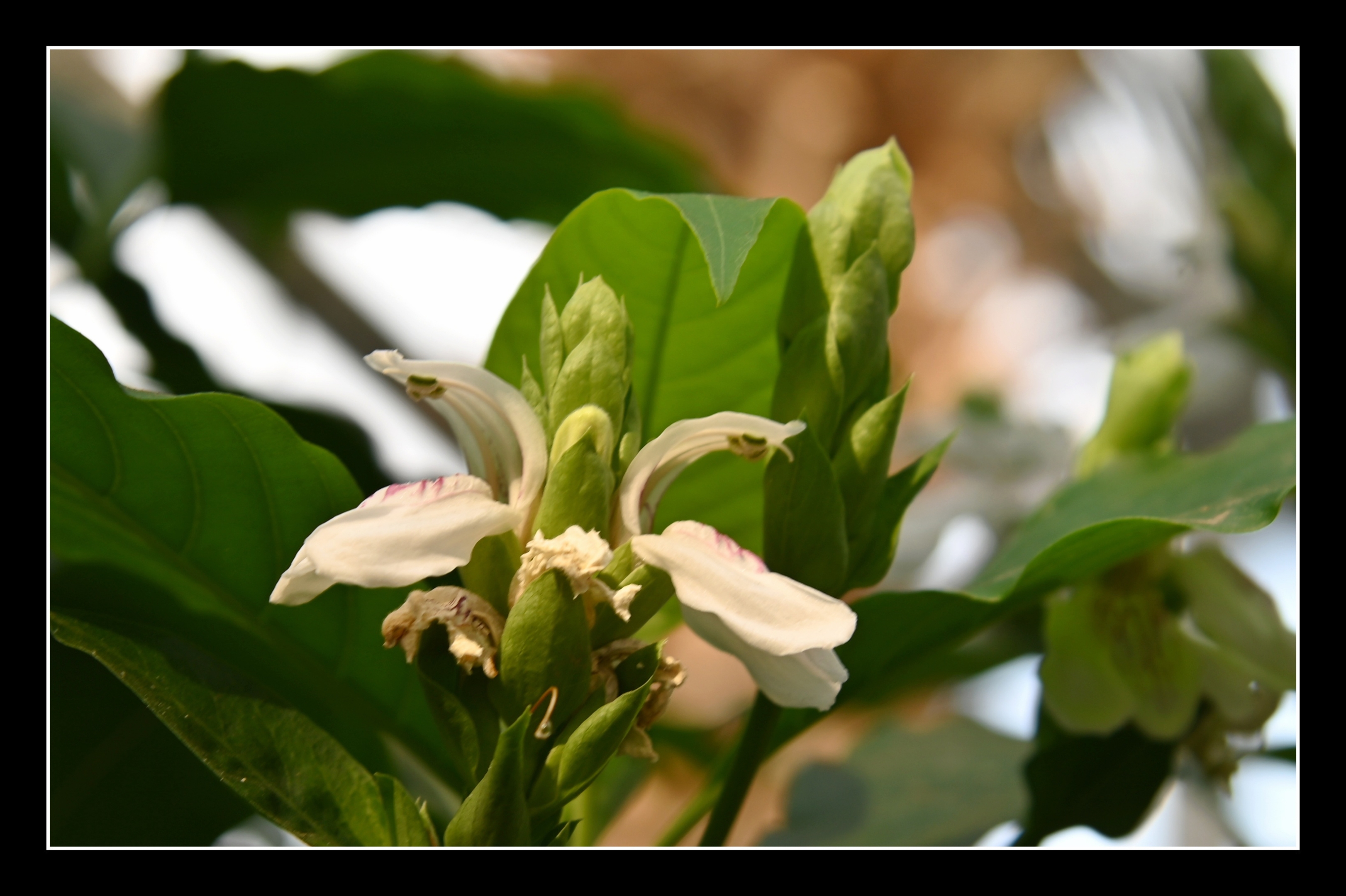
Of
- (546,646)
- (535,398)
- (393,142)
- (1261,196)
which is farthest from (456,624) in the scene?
(1261,196)

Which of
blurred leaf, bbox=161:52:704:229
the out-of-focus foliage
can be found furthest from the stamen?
the out-of-focus foliage

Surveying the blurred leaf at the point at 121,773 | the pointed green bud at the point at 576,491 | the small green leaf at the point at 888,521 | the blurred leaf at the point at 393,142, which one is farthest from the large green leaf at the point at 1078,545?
the blurred leaf at the point at 393,142

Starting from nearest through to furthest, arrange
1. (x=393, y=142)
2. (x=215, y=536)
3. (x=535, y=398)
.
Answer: (x=535, y=398)
(x=215, y=536)
(x=393, y=142)

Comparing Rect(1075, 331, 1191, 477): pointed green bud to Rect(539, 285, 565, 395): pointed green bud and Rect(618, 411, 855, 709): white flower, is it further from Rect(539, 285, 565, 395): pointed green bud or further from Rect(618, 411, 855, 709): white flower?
Rect(539, 285, 565, 395): pointed green bud

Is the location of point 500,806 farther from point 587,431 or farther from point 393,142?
point 393,142

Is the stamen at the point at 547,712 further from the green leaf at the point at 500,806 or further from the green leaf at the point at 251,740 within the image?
the green leaf at the point at 251,740

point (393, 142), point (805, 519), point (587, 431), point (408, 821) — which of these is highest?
point (393, 142)
